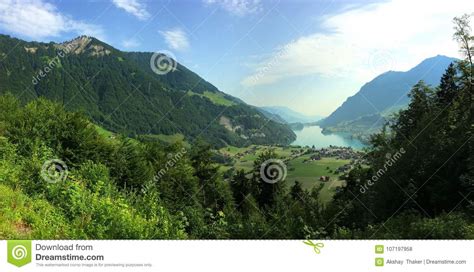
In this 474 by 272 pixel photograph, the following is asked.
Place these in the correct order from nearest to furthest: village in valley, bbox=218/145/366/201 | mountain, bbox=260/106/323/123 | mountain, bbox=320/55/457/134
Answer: village in valley, bbox=218/145/366/201 → mountain, bbox=320/55/457/134 → mountain, bbox=260/106/323/123

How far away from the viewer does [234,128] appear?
155875mm

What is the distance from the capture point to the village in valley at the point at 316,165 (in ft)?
188

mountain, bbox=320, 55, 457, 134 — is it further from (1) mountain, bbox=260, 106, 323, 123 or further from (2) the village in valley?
(1) mountain, bbox=260, 106, 323, 123

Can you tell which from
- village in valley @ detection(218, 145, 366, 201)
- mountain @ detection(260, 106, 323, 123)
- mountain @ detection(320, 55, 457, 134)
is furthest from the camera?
mountain @ detection(260, 106, 323, 123)

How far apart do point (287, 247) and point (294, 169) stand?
58802 mm

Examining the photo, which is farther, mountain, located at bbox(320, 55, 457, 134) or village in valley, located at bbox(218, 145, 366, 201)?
mountain, located at bbox(320, 55, 457, 134)

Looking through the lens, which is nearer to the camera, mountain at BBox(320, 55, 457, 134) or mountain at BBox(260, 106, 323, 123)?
mountain at BBox(320, 55, 457, 134)

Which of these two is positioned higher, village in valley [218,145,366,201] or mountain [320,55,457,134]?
mountain [320,55,457,134]

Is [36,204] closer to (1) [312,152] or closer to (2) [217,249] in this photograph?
(2) [217,249]

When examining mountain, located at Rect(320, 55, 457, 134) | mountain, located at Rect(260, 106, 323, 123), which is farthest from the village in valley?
Result: mountain, located at Rect(320, 55, 457, 134)

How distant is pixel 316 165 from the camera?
234 feet

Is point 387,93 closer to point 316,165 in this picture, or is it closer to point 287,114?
point 287,114

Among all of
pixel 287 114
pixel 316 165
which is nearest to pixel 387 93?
pixel 287 114

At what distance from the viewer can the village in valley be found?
57.3m
